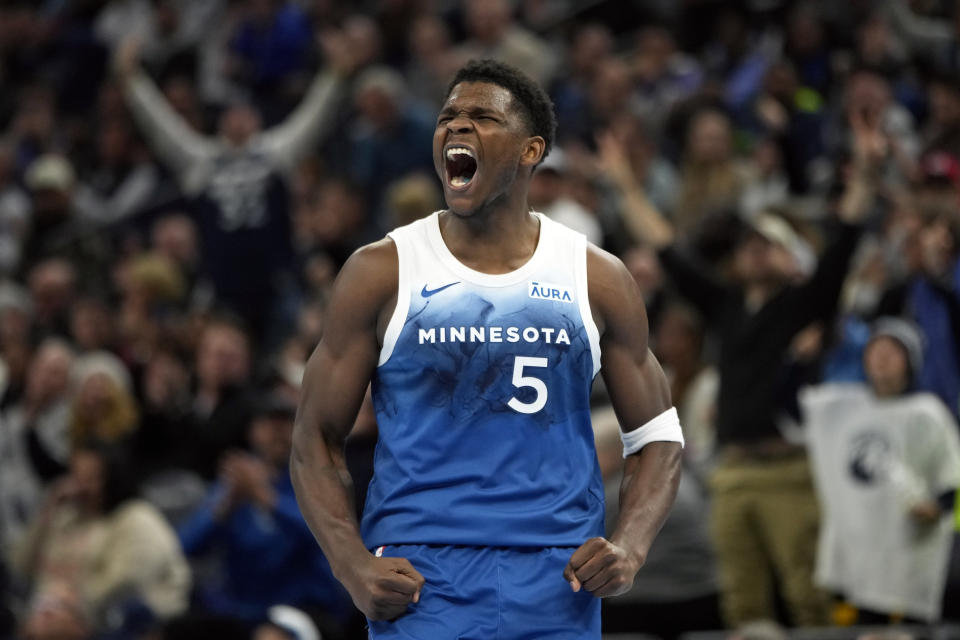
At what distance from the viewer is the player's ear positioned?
3.99m

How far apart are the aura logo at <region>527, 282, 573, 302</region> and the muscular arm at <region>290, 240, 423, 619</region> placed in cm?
33

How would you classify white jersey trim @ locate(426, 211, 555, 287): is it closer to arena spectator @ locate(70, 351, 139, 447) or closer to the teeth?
the teeth

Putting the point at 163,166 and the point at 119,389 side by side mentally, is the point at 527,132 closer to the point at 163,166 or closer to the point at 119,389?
the point at 119,389

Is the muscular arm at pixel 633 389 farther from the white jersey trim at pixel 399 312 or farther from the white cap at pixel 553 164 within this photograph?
the white cap at pixel 553 164

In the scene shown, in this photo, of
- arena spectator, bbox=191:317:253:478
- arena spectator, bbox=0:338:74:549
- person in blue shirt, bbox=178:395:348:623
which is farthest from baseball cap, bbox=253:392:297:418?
arena spectator, bbox=0:338:74:549

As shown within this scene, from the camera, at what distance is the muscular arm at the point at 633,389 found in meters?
3.92

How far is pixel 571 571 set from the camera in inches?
145

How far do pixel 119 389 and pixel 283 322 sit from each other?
149cm

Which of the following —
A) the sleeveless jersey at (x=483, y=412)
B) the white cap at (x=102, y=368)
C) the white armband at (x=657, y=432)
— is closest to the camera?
the sleeveless jersey at (x=483, y=412)

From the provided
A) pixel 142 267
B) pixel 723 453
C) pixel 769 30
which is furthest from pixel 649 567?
pixel 769 30

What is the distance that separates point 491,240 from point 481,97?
1.15 feet

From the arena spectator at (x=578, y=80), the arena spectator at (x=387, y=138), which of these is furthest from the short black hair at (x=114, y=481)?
the arena spectator at (x=578, y=80)

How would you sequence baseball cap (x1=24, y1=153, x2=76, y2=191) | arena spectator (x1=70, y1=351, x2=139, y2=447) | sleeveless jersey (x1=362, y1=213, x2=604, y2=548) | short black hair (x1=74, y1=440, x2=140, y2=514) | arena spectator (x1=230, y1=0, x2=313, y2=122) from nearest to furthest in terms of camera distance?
sleeveless jersey (x1=362, y1=213, x2=604, y2=548) < short black hair (x1=74, y1=440, x2=140, y2=514) < arena spectator (x1=70, y1=351, x2=139, y2=447) < baseball cap (x1=24, y1=153, x2=76, y2=191) < arena spectator (x1=230, y1=0, x2=313, y2=122)

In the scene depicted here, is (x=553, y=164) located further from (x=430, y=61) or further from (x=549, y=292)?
(x=549, y=292)
